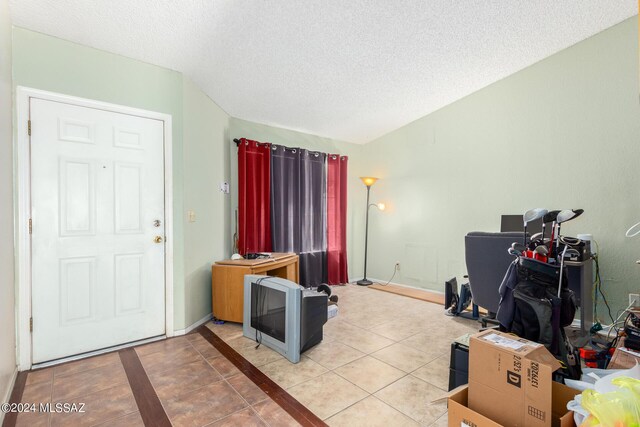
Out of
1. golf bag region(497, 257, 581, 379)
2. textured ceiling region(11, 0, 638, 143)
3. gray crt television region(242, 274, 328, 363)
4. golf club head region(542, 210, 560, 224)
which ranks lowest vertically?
gray crt television region(242, 274, 328, 363)

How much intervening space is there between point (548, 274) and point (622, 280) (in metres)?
2.05

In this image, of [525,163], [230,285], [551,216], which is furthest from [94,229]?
[525,163]

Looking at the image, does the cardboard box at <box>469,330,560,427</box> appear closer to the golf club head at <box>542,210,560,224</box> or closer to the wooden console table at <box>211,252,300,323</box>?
the golf club head at <box>542,210,560,224</box>

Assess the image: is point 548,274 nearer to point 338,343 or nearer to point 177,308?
point 338,343

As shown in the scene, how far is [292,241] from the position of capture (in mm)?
4340

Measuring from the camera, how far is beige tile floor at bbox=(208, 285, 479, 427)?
1809 mm

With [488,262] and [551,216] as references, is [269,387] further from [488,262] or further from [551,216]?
[551,216]

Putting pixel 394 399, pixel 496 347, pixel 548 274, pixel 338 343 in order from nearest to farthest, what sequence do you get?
pixel 496 347 < pixel 548 274 < pixel 394 399 < pixel 338 343

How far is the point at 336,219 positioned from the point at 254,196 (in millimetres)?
1529

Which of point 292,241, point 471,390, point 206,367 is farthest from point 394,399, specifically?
point 292,241

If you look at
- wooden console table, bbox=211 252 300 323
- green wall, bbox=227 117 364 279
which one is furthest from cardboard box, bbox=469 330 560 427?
green wall, bbox=227 117 364 279

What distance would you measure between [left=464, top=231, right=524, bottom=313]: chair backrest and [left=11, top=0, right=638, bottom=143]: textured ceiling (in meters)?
1.87

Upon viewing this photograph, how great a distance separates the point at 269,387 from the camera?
205 cm

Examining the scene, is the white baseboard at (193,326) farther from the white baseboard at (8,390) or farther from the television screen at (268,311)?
the white baseboard at (8,390)
